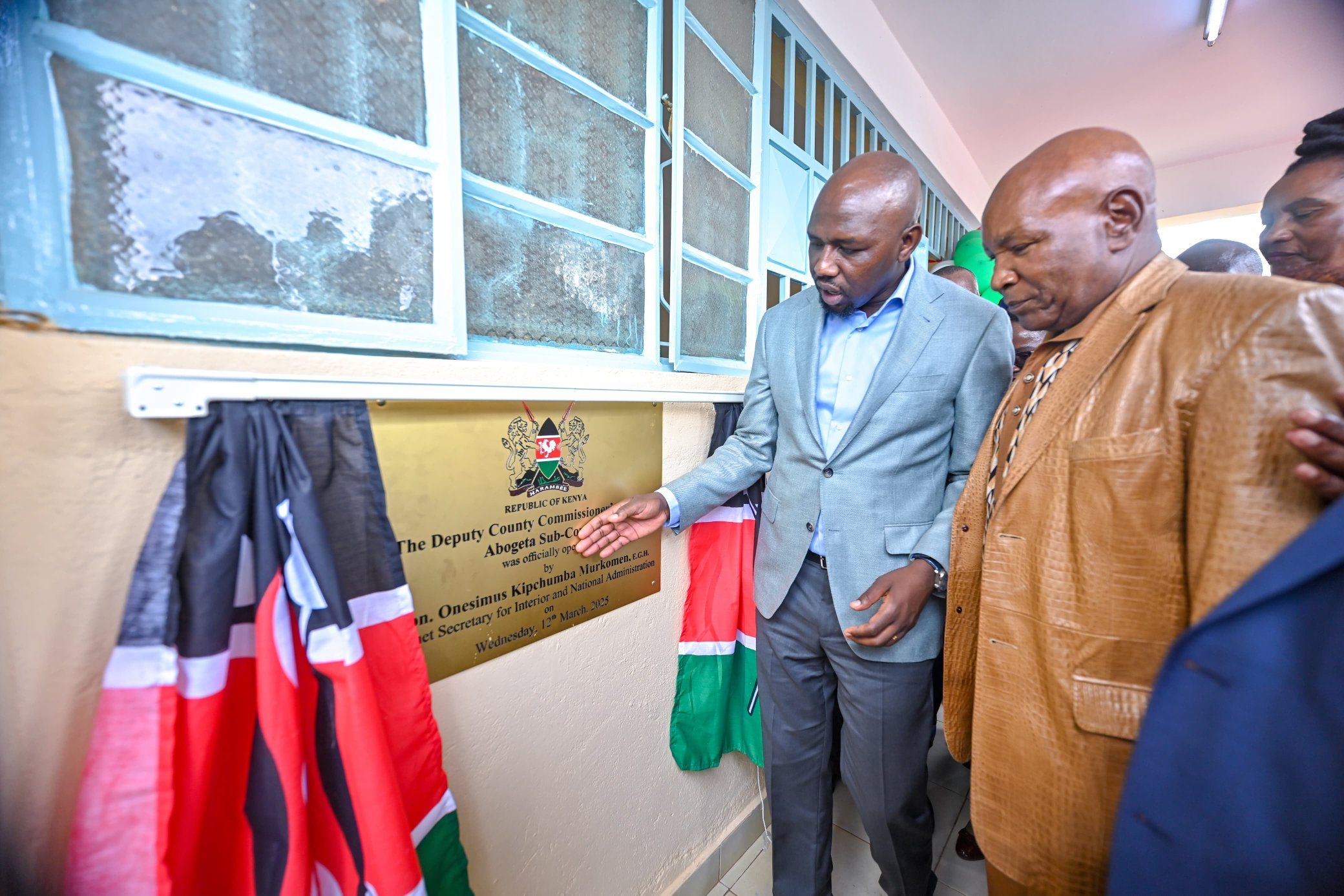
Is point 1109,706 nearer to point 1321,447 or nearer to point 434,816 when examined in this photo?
point 1321,447

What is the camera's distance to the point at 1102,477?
0.65 m

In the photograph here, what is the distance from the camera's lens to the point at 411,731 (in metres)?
0.72

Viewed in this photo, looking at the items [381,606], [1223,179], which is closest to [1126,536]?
[381,606]

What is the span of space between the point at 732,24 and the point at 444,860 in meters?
2.12

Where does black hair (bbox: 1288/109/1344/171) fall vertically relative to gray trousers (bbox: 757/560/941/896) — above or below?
above

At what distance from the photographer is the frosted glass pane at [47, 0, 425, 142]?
53 centimetres

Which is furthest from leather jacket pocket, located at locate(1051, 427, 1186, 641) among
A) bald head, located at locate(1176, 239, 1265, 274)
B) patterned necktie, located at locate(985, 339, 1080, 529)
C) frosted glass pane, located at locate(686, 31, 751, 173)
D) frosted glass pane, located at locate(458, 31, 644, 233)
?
bald head, located at locate(1176, 239, 1265, 274)

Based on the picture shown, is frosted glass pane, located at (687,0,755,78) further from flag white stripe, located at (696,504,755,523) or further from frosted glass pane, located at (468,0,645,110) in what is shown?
flag white stripe, located at (696,504,755,523)

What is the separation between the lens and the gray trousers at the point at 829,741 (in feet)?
3.51

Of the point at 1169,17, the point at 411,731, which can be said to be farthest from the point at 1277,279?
the point at 1169,17

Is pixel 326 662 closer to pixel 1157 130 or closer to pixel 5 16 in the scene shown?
pixel 5 16

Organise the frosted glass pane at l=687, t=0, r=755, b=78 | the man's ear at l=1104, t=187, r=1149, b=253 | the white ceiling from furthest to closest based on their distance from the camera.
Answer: the white ceiling
the frosted glass pane at l=687, t=0, r=755, b=78
the man's ear at l=1104, t=187, r=1149, b=253

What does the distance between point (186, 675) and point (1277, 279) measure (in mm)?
1312

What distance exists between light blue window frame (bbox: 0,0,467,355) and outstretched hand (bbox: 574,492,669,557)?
0.47m
